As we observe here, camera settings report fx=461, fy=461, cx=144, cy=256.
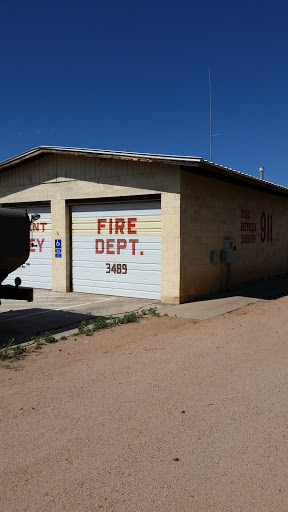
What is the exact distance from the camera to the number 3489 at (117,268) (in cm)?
1273

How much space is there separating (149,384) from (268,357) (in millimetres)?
2053

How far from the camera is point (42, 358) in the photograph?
6633 millimetres

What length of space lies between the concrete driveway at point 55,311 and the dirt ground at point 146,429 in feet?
4.54

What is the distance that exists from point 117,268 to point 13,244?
5204mm

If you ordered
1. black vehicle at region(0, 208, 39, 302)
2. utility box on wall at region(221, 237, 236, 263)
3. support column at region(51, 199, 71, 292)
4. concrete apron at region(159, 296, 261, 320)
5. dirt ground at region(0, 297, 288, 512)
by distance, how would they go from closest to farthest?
dirt ground at region(0, 297, 288, 512)
black vehicle at region(0, 208, 39, 302)
concrete apron at region(159, 296, 261, 320)
utility box on wall at region(221, 237, 236, 263)
support column at region(51, 199, 71, 292)

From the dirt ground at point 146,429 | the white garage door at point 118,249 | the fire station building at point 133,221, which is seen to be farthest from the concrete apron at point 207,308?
the dirt ground at point 146,429

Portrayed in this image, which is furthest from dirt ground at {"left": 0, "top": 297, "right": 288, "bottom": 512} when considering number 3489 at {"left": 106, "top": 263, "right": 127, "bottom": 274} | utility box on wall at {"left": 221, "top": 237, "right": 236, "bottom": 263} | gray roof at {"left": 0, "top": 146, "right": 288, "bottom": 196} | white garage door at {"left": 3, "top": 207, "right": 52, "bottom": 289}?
white garage door at {"left": 3, "top": 207, "right": 52, "bottom": 289}

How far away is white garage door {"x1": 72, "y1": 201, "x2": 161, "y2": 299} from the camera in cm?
1214

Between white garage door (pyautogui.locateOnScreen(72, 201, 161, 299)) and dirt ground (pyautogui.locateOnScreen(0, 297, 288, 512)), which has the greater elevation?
white garage door (pyautogui.locateOnScreen(72, 201, 161, 299))

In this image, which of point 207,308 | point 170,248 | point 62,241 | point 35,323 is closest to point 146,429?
point 35,323

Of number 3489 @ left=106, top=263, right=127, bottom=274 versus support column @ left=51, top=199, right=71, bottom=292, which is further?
support column @ left=51, top=199, right=71, bottom=292

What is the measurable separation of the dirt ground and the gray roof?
484 cm

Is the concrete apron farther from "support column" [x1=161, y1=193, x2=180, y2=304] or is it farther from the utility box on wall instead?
the utility box on wall

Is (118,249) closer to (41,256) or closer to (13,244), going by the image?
(41,256)
